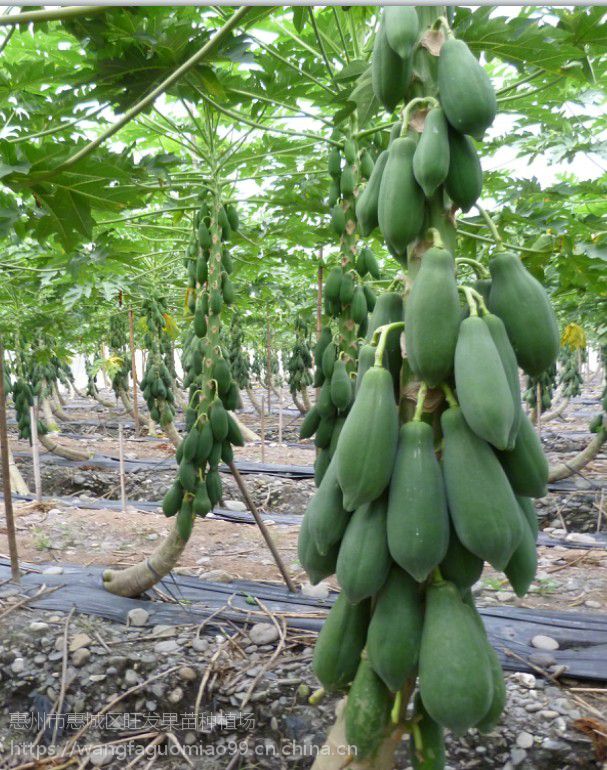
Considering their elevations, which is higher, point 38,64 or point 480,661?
point 38,64

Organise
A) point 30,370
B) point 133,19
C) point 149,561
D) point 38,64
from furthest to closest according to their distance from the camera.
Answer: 1. point 30,370
2. point 149,561
3. point 38,64
4. point 133,19

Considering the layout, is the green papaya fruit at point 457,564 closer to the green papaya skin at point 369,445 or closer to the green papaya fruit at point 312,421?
the green papaya skin at point 369,445

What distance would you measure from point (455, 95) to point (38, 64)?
1.98 meters

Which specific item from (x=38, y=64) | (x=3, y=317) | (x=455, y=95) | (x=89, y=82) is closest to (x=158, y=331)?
(x=3, y=317)

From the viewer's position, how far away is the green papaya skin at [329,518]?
109 cm

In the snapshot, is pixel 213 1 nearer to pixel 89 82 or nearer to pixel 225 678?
pixel 89 82

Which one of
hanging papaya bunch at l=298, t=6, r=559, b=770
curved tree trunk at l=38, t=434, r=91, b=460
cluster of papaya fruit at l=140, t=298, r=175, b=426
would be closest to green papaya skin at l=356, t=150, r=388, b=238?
hanging papaya bunch at l=298, t=6, r=559, b=770

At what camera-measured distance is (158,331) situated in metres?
6.84

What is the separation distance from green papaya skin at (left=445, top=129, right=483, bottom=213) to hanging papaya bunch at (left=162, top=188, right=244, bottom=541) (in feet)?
7.32

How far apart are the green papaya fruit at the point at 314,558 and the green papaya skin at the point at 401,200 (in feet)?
1.77

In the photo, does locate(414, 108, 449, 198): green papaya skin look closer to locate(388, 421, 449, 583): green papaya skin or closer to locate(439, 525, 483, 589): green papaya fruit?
locate(388, 421, 449, 583): green papaya skin

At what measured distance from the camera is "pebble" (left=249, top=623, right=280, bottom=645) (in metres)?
2.76

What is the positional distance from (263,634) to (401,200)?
2283 mm

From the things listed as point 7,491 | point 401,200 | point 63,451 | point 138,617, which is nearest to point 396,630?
point 401,200
